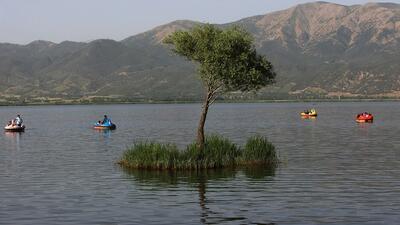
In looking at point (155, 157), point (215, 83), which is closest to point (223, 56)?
point (215, 83)

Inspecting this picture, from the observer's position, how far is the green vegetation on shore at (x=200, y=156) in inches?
1877

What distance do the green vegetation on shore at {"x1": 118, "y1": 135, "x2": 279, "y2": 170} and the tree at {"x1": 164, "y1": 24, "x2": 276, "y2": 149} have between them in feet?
3.45

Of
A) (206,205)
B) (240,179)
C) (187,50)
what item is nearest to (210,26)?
(187,50)

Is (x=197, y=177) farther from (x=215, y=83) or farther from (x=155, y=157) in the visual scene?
(x=215, y=83)

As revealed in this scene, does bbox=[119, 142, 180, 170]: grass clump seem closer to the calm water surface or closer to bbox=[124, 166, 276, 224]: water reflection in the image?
bbox=[124, 166, 276, 224]: water reflection

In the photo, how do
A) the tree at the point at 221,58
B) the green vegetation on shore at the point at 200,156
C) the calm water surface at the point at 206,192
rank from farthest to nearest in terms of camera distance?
the tree at the point at 221,58 < the green vegetation on shore at the point at 200,156 < the calm water surface at the point at 206,192

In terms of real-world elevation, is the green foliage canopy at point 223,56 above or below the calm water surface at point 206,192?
above

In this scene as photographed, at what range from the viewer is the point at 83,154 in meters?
66.4

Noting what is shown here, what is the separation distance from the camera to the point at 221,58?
165 ft

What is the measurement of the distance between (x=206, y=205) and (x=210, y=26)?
2175cm

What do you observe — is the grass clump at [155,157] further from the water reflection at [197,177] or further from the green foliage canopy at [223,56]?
the green foliage canopy at [223,56]

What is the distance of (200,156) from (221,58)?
7731mm

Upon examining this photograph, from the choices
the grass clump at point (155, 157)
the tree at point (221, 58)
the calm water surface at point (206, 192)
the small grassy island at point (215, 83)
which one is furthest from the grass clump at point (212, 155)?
the calm water surface at point (206, 192)

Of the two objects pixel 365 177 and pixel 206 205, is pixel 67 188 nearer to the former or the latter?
pixel 206 205
